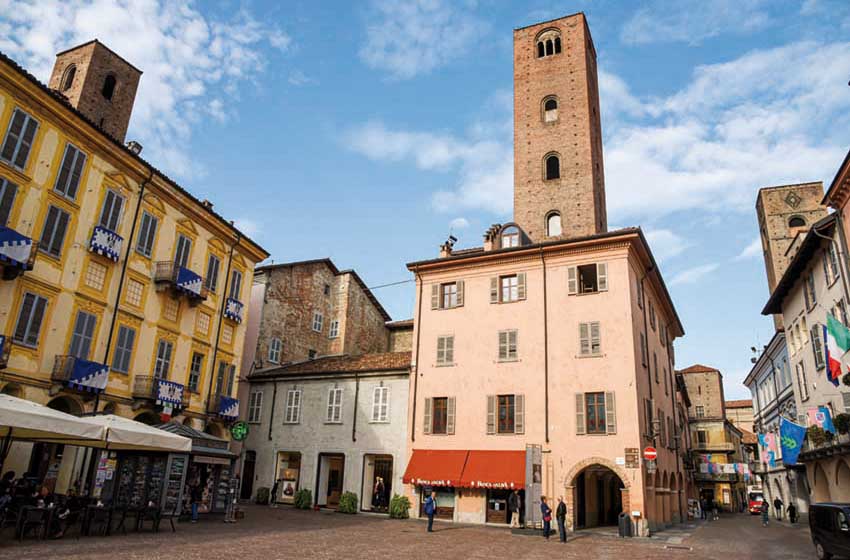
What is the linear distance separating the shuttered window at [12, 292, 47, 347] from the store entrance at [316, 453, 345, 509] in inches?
583

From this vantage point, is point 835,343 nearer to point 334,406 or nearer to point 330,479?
point 334,406

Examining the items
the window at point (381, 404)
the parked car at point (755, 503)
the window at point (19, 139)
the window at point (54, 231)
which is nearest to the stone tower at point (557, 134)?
the window at point (381, 404)

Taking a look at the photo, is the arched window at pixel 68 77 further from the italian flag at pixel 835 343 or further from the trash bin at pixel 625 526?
the italian flag at pixel 835 343

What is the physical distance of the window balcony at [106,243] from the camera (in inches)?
851

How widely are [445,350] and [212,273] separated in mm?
12503

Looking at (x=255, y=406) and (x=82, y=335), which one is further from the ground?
(x=82, y=335)

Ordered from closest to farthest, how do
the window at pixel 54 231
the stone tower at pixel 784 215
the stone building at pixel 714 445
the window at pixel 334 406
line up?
the window at pixel 54 231 → the window at pixel 334 406 → the stone tower at pixel 784 215 → the stone building at pixel 714 445

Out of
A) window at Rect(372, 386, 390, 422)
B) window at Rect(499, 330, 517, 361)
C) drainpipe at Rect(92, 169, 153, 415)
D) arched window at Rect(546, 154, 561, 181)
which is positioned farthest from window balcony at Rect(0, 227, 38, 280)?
arched window at Rect(546, 154, 561, 181)

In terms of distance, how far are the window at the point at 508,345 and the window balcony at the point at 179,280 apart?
14438 millimetres

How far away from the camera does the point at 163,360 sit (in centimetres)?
2498

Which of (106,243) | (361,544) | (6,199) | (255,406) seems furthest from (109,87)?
(361,544)

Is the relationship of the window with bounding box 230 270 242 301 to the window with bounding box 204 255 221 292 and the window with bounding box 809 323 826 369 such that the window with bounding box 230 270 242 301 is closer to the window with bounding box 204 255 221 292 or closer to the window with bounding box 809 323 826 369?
the window with bounding box 204 255 221 292

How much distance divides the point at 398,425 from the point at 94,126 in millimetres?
18657

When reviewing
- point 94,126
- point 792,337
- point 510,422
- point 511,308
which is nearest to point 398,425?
point 510,422
